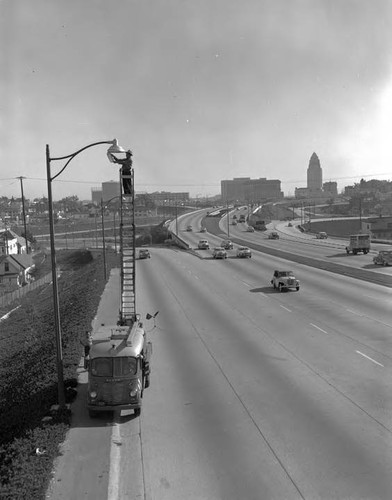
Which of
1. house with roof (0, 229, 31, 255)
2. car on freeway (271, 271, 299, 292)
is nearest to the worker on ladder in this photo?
car on freeway (271, 271, 299, 292)

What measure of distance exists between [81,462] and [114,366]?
9.44 ft

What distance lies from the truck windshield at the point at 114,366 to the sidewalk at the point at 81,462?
123cm

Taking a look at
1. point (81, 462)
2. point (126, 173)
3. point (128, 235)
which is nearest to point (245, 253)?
point (128, 235)

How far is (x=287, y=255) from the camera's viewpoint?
6066 cm

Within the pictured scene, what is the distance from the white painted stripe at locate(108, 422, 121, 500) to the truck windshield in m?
1.26

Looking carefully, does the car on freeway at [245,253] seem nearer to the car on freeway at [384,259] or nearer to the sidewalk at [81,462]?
the car on freeway at [384,259]

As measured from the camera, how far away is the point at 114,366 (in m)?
13.7

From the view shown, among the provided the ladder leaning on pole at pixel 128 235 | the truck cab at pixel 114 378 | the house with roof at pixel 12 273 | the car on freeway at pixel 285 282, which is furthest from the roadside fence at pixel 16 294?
the truck cab at pixel 114 378

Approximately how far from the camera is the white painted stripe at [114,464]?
9.99 metres

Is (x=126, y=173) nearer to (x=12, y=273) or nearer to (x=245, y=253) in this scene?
(x=245, y=253)

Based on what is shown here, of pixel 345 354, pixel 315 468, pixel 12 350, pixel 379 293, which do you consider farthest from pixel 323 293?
pixel 315 468

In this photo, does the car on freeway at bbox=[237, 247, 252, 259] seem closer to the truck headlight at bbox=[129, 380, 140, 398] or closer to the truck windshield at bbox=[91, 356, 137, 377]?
the truck windshield at bbox=[91, 356, 137, 377]

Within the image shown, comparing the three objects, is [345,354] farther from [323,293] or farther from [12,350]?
[12,350]

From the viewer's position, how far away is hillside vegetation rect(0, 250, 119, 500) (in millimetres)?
10594
